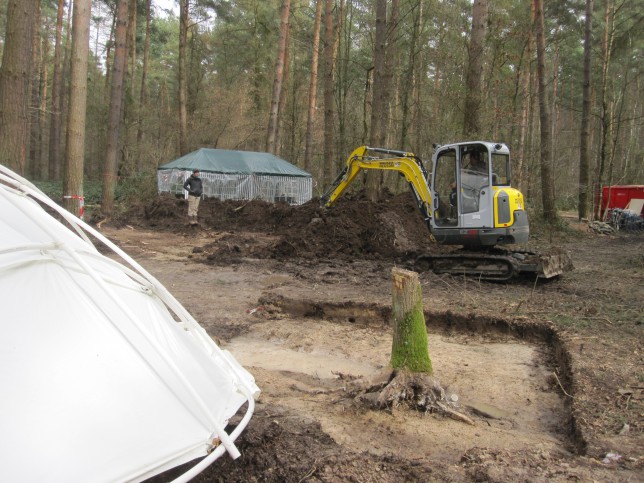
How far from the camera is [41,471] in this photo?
219 centimetres

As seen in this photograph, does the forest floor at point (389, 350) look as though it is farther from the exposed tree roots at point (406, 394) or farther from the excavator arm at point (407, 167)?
the excavator arm at point (407, 167)

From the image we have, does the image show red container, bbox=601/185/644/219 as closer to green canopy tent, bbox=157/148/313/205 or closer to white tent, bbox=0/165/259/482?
green canopy tent, bbox=157/148/313/205

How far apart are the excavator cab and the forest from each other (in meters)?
4.89

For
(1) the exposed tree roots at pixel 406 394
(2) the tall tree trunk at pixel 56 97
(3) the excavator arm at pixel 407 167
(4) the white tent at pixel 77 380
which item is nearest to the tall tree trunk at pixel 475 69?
(3) the excavator arm at pixel 407 167

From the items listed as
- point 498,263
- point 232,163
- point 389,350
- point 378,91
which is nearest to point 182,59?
point 232,163

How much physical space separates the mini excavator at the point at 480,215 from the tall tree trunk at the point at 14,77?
755 cm

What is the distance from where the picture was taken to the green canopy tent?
77.2 feet

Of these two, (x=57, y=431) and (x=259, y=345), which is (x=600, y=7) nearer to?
(x=259, y=345)

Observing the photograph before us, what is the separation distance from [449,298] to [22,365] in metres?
6.98

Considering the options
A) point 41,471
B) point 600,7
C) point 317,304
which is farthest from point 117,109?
point 600,7

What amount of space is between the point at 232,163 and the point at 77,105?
14.7m

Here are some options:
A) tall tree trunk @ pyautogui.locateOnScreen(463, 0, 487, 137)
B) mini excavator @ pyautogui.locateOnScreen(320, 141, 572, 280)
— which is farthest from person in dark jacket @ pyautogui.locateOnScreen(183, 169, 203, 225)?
mini excavator @ pyautogui.locateOnScreen(320, 141, 572, 280)

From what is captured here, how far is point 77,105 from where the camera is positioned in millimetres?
9805

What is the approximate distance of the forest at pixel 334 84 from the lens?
1526 centimetres
